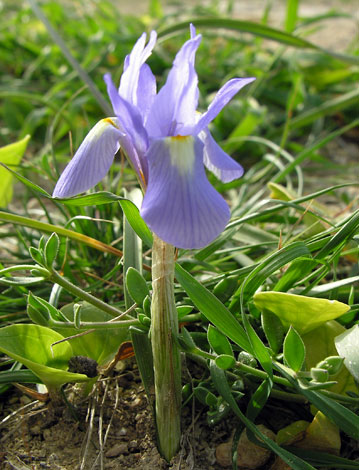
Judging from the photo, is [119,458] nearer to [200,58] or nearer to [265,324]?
[265,324]

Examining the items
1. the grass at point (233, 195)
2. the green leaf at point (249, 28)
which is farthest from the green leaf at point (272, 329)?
the green leaf at point (249, 28)

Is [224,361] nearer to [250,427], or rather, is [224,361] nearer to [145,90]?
[250,427]

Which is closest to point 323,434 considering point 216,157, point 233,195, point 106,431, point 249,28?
point 106,431

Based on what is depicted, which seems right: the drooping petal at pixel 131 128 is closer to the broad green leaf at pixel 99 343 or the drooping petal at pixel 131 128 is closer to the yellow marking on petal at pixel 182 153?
the yellow marking on petal at pixel 182 153

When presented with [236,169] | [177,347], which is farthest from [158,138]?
[177,347]

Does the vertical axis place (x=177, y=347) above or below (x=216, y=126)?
below
